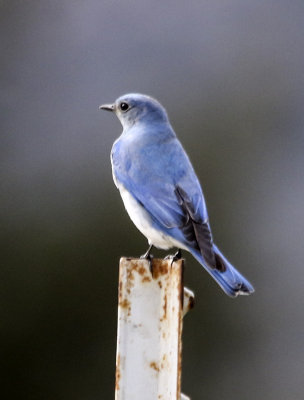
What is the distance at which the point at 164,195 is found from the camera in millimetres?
4070

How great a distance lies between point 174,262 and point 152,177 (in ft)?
5.49

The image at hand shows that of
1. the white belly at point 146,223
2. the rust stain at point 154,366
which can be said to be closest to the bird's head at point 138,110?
the white belly at point 146,223

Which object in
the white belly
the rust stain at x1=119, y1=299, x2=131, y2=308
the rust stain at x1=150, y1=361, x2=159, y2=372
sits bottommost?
the rust stain at x1=150, y1=361, x2=159, y2=372

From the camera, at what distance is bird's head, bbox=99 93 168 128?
4926mm

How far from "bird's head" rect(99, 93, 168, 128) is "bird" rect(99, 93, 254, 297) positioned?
0.21m

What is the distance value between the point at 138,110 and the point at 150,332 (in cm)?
267

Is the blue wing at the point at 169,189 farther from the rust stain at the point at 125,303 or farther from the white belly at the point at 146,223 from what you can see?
the rust stain at the point at 125,303

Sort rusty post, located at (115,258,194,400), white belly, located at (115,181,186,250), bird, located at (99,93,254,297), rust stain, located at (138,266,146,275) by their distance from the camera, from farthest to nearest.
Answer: white belly, located at (115,181,186,250) < bird, located at (99,93,254,297) < rust stain, located at (138,266,146,275) < rusty post, located at (115,258,194,400)

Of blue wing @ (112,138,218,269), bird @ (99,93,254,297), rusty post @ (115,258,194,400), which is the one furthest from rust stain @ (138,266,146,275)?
blue wing @ (112,138,218,269)

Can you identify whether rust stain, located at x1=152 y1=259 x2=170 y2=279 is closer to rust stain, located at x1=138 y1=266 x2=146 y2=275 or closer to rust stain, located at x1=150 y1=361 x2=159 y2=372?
rust stain, located at x1=138 y1=266 x2=146 y2=275

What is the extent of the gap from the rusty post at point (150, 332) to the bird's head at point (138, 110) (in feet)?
7.98

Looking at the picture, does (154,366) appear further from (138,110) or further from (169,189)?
(138,110)

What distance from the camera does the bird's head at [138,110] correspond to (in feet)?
16.2

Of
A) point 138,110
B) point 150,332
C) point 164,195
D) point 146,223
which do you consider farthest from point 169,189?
point 150,332
